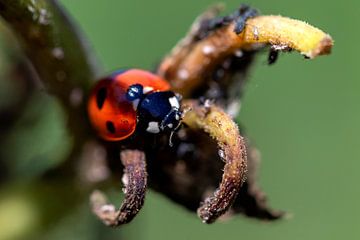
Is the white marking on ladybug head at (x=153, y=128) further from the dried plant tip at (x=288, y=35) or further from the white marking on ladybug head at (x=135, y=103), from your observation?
the dried plant tip at (x=288, y=35)

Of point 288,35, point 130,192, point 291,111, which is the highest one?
point 288,35

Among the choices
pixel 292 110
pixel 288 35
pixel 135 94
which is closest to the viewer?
pixel 288 35

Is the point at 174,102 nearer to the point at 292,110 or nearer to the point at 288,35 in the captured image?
the point at 288,35

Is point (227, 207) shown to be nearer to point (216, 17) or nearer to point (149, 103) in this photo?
point (149, 103)

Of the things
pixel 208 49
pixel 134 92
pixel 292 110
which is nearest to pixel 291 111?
pixel 292 110

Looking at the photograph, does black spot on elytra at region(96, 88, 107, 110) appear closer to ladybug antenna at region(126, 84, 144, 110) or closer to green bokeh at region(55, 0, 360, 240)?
ladybug antenna at region(126, 84, 144, 110)
